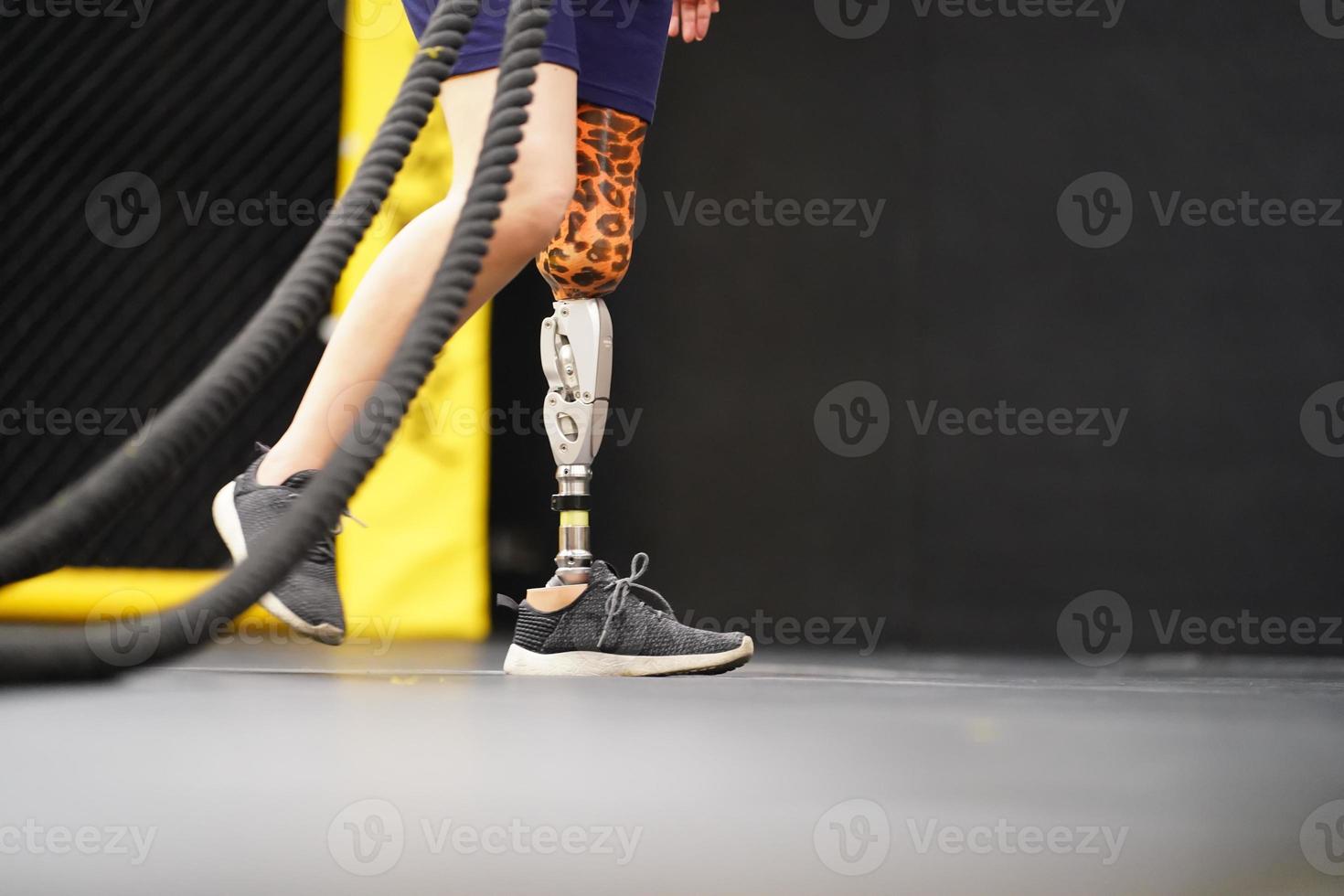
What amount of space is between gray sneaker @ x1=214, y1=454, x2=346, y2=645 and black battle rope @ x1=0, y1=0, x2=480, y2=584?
26 centimetres

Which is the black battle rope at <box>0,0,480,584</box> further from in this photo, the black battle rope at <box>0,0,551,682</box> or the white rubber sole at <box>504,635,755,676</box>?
the white rubber sole at <box>504,635,755,676</box>

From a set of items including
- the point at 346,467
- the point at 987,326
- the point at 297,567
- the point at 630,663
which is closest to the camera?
the point at 346,467

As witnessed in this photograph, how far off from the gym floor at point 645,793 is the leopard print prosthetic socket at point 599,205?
510 mm

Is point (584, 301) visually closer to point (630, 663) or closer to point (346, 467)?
point (630, 663)

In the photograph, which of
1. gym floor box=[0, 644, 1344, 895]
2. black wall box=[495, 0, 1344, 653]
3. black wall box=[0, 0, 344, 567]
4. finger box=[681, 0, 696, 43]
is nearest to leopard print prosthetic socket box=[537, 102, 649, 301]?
finger box=[681, 0, 696, 43]

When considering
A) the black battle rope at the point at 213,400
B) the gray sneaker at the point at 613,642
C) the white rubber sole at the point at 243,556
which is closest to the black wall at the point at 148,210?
the gray sneaker at the point at 613,642

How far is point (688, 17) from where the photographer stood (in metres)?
1.59

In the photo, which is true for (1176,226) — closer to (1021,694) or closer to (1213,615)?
(1213,615)

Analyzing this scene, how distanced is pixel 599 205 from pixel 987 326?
118cm

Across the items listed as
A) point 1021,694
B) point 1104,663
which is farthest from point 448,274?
point 1104,663

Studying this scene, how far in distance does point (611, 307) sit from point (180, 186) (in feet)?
3.91

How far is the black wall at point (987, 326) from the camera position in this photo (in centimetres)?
217

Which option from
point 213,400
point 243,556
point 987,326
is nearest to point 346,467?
point 213,400

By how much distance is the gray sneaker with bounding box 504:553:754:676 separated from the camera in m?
1.33
